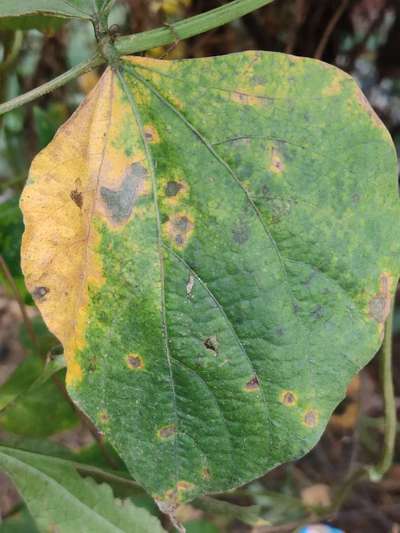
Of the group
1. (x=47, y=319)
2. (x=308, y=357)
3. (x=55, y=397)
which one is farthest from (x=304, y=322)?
(x=55, y=397)

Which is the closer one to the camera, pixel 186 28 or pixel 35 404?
pixel 186 28

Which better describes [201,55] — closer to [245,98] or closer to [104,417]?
[245,98]

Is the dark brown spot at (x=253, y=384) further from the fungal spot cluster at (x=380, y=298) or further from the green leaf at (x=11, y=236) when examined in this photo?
the green leaf at (x=11, y=236)

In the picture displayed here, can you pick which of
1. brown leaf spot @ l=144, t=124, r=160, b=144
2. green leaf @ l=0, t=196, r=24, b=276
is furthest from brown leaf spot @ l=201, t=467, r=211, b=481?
green leaf @ l=0, t=196, r=24, b=276

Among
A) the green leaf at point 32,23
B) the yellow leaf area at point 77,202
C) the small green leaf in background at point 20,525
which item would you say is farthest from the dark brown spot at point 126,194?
the small green leaf in background at point 20,525

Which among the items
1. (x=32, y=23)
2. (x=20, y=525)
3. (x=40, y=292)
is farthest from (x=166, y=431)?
(x=20, y=525)
